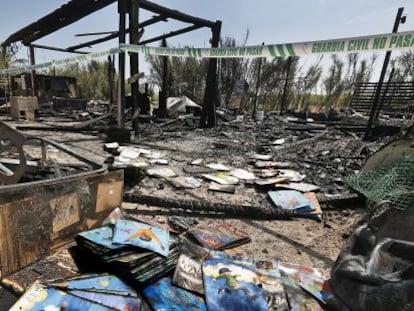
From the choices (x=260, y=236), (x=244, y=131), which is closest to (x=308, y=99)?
(x=244, y=131)

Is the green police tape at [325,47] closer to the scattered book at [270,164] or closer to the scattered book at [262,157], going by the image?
the scattered book at [270,164]

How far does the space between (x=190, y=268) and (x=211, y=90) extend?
8.02 m

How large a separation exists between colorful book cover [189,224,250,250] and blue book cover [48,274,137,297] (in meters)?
0.91

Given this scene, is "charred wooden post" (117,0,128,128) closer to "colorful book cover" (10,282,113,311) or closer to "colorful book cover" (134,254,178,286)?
"colorful book cover" (134,254,178,286)

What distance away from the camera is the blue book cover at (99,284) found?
4.92 feet

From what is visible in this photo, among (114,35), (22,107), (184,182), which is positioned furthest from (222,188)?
(22,107)

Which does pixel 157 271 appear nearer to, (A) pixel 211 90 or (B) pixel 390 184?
(B) pixel 390 184

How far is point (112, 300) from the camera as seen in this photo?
1440 millimetres

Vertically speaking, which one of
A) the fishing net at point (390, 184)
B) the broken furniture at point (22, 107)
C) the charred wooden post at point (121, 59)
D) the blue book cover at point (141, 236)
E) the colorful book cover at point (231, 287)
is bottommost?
the broken furniture at point (22, 107)

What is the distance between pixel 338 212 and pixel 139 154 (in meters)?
3.70

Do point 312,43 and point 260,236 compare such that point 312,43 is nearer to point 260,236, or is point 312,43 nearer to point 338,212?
point 338,212

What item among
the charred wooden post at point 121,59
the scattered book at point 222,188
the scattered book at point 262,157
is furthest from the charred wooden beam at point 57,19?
the scattered book at point 222,188

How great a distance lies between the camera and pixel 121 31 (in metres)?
6.52

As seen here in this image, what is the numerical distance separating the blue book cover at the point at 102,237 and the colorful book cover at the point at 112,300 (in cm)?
33
